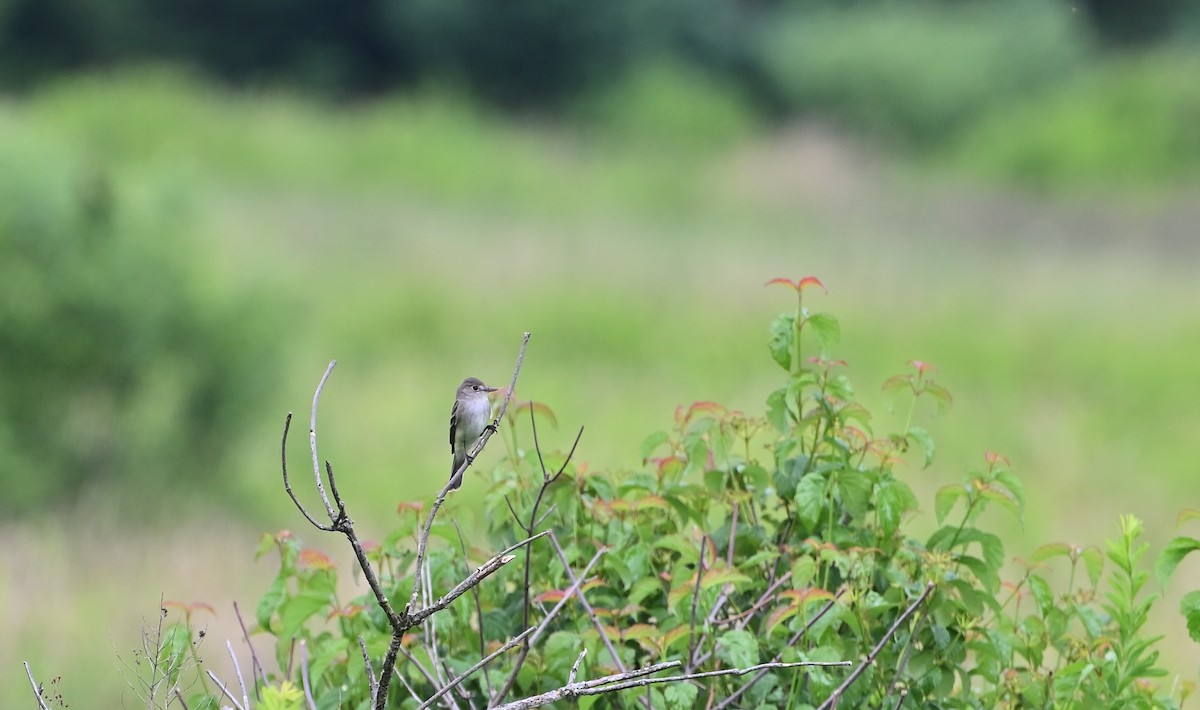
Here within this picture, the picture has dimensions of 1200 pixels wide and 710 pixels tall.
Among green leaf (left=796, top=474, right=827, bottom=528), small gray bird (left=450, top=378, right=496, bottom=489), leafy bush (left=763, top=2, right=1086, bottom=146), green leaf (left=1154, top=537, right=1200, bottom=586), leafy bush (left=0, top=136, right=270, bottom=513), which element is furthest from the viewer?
leafy bush (left=763, top=2, right=1086, bottom=146)

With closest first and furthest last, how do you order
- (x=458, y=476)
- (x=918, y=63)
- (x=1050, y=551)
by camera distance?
(x=1050, y=551) → (x=458, y=476) → (x=918, y=63)

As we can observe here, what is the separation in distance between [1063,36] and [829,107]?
7.49m

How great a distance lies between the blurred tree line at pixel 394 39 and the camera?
121ft

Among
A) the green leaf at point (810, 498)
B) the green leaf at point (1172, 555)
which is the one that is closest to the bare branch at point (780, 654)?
the green leaf at point (810, 498)

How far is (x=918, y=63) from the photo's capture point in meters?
33.3

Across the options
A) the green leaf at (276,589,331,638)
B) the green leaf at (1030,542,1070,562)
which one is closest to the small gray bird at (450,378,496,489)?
the green leaf at (276,589,331,638)

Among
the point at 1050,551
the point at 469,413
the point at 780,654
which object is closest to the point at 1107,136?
the point at 469,413

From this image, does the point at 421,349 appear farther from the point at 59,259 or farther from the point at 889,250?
the point at 889,250

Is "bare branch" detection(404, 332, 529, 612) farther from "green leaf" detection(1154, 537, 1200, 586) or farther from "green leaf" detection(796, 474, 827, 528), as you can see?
"green leaf" detection(1154, 537, 1200, 586)

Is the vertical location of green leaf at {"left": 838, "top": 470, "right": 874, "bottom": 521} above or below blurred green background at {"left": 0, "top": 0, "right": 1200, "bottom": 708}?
below

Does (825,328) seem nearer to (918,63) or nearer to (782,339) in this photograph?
(782,339)

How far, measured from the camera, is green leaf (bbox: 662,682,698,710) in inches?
78.9

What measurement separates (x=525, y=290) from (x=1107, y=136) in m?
15.4

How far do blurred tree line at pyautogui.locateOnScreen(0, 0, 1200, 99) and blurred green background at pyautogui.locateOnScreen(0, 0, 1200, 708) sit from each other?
12.8 ft
